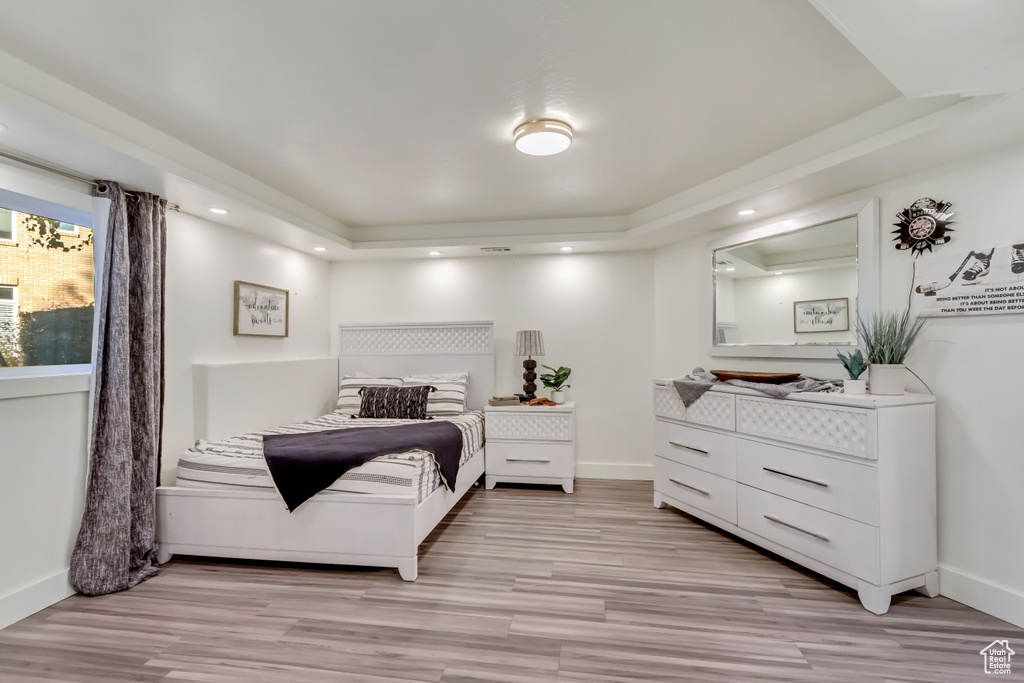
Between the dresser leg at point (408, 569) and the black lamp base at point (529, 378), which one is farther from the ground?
the black lamp base at point (529, 378)

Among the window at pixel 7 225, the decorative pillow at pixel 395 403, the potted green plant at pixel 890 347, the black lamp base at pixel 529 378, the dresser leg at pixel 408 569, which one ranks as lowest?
the dresser leg at pixel 408 569

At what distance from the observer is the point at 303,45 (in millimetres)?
1868

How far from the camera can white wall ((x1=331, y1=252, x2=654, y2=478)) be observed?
4.70m

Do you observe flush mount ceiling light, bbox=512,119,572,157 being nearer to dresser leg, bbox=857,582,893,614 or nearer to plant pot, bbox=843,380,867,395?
plant pot, bbox=843,380,867,395

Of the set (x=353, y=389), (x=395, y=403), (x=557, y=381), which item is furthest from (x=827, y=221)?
(x=353, y=389)

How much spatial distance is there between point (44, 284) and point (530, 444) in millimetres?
3378

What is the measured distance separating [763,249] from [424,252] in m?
2.95

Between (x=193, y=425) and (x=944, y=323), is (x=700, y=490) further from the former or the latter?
(x=193, y=425)

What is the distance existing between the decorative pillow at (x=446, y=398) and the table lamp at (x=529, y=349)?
23.8 inches

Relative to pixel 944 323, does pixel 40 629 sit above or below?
below

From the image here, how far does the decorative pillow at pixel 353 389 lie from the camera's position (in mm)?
4535

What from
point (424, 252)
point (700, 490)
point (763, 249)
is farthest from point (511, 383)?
point (763, 249)

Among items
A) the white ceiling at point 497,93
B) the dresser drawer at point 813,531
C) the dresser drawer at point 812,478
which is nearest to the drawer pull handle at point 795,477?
the dresser drawer at point 812,478

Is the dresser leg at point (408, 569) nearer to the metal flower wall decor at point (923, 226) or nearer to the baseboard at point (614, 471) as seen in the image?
the baseboard at point (614, 471)
